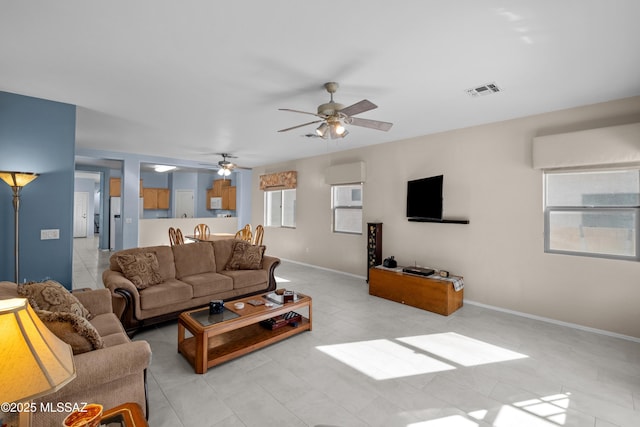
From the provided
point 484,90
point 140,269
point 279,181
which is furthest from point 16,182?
point 279,181

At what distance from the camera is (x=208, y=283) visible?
150 inches

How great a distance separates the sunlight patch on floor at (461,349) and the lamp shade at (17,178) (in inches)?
170

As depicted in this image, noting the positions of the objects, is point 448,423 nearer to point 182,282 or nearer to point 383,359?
point 383,359

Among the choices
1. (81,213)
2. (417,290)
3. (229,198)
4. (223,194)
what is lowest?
(417,290)

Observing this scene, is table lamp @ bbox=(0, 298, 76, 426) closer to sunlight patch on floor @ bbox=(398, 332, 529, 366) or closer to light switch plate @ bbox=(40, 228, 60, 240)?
sunlight patch on floor @ bbox=(398, 332, 529, 366)

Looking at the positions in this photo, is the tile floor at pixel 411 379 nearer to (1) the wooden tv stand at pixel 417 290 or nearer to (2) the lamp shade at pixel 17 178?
(1) the wooden tv stand at pixel 417 290

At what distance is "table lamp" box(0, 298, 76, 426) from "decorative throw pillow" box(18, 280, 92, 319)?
150 centimetres

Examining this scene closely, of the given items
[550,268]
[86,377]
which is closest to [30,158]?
[86,377]

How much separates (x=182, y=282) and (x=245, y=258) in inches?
39.7

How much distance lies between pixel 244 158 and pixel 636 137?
6840 mm

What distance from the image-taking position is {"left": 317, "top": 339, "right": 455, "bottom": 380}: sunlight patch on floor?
258 cm

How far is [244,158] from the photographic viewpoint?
7.38 m

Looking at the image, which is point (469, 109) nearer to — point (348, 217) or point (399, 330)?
point (399, 330)

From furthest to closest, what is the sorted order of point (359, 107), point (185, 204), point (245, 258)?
1. point (185, 204)
2. point (245, 258)
3. point (359, 107)
